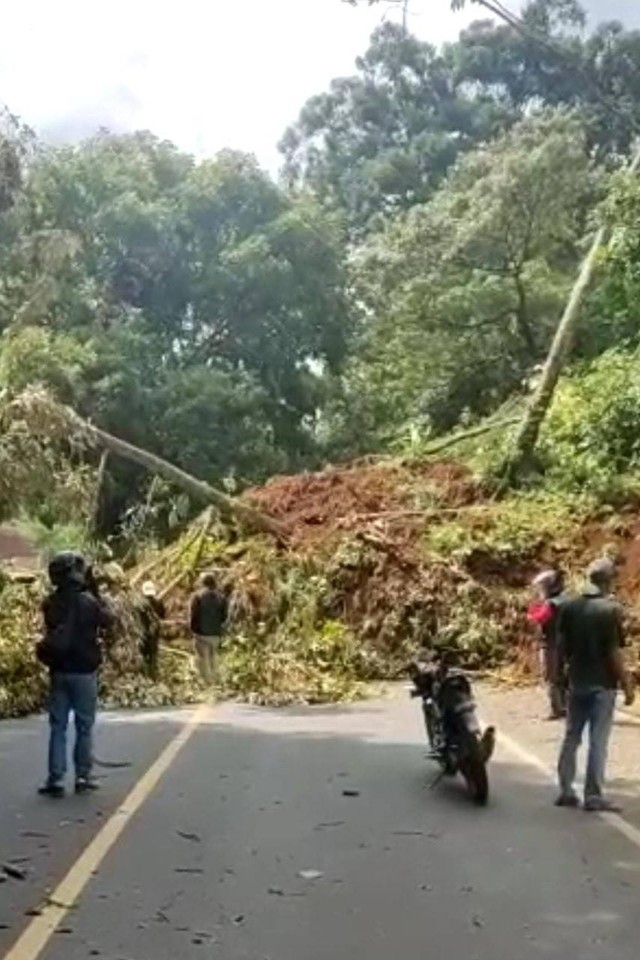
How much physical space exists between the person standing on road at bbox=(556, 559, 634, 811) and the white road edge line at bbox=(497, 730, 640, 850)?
405mm

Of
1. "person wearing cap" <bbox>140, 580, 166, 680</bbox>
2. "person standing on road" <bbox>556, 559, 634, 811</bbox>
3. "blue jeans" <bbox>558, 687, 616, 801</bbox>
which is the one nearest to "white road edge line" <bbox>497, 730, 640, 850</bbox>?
"blue jeans" <bbox>558, 687, 616, 801</bbox>

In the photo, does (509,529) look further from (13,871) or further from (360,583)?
(13,871)

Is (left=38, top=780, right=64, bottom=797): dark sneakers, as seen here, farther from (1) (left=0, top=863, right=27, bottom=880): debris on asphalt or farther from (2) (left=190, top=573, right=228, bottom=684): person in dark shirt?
Answer: (2) (left=190, top=573, right=228, bottom=684): person in dark shirt

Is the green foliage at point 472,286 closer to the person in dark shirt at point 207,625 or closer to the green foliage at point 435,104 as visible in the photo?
the green foliage at point 435,104

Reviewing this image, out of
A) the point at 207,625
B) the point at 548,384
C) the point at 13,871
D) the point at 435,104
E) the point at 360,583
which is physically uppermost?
the point at 435,104

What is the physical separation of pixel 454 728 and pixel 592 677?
1.40 meters

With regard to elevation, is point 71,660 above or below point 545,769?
above

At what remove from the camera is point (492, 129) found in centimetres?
5700

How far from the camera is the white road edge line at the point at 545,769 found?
9576mm

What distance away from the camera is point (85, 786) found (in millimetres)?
11758

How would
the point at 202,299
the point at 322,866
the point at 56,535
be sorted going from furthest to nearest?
the point at 202,299 < the point at 56,535 < the point at 322,866

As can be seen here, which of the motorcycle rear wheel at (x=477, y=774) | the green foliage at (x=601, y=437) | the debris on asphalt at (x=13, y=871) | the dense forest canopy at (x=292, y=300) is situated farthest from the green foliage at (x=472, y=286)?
the debris on asphalt at (x=13, y=871)

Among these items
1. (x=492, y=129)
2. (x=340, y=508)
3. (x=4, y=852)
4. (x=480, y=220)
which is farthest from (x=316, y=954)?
(x=492, y=129)

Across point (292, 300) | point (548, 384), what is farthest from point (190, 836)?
point (292, 300)
